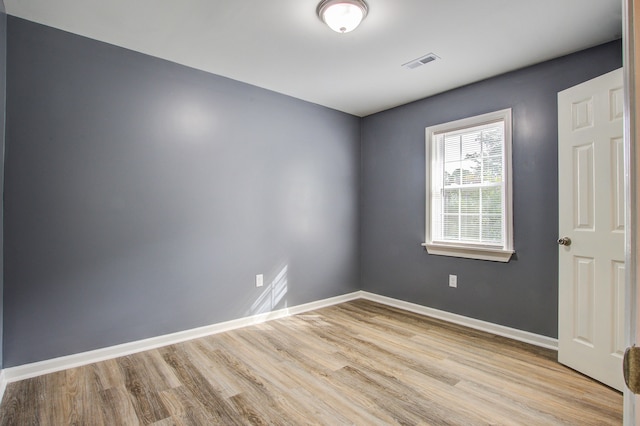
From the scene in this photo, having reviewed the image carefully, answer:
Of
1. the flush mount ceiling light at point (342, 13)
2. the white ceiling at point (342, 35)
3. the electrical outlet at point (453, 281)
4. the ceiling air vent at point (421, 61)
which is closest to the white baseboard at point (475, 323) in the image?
the electrical outlet at point (453, 281)

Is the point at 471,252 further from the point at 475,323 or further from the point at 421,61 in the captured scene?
the point at 421,61

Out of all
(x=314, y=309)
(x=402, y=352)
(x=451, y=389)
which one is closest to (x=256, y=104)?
(x=314, y=309)

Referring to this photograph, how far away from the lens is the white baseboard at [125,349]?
2264mm

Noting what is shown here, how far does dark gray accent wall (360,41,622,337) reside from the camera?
2824 mm

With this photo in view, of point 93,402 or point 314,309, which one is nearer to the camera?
point 93,402

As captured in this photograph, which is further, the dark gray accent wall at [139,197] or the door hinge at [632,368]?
the dark gray accent wall at [139,197]

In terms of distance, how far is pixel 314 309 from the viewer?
13.0 ft

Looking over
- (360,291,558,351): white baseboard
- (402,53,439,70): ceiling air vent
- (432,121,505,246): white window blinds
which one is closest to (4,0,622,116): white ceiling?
(402,53,439,70): ceiling air vent

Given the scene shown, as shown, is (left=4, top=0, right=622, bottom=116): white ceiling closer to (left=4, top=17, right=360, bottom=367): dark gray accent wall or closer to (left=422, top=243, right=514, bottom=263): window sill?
(left=4, top=17, right=360, bottom=367): dark gray accent wall

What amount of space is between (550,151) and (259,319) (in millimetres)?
3225

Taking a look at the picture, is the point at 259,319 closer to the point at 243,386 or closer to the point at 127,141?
the point at 243,386

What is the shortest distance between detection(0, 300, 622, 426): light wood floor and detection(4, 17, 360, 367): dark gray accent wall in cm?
43

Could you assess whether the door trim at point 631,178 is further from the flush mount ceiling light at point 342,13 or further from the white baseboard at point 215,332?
the white baseboard at point 215,332

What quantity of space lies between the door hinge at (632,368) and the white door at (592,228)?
2.11 metres
